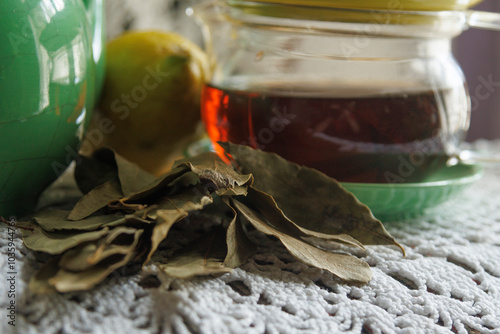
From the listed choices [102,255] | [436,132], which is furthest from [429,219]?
[102,255]

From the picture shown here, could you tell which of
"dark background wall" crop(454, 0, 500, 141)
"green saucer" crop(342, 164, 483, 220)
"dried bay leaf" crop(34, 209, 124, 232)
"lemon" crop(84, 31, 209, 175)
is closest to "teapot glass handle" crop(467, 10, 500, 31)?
"green saucer" crop(342, 164, 483, 220)

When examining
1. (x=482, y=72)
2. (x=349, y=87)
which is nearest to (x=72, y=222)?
(x=349, y=87)

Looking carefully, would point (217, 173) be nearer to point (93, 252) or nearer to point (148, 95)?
point (93, 252)

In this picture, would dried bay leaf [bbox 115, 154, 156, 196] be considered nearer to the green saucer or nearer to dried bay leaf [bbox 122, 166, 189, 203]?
dried bay leaf [bbox 122, 166, 189, 203]

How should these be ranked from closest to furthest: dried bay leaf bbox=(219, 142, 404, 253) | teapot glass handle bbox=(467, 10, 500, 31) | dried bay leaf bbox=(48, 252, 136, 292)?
dried bay leaf bbox=(48, 252, 136, 292), dried bay leaf bbox=(219, 142, 404, 253), teapot glass handle bbox=(467, 10, 500, 31)

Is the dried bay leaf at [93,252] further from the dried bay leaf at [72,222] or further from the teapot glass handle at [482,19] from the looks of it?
the teapot glass handle at [482,19]
